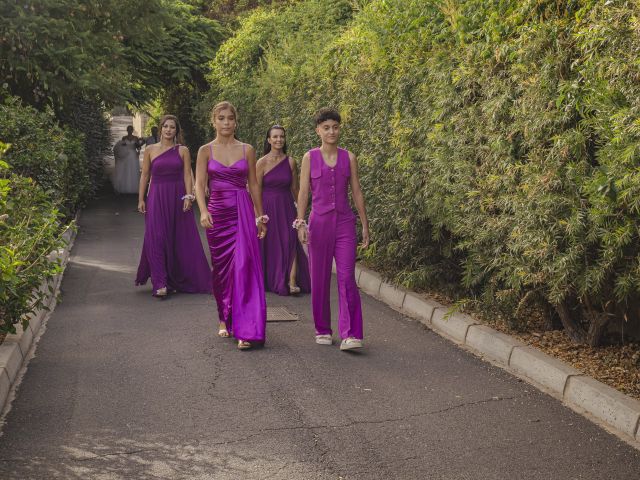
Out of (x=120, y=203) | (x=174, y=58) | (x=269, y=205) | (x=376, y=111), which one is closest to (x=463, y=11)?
(x=376, y=111)

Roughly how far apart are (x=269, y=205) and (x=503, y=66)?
4393 millimetres

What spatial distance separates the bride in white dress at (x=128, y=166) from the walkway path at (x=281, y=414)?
17.9 m

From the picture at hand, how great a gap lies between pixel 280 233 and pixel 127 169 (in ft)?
53.4

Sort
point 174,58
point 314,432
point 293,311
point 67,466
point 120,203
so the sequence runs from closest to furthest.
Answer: point 67,466
point 314,432
point 293,311
point 120,203
point 174,58

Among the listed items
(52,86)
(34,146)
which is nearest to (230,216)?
(34,146)

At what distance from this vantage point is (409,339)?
8.31 metres

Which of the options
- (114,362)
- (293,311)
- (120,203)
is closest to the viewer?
(114,362)

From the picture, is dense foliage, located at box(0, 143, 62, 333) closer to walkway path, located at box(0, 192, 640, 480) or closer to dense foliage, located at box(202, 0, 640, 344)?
walkway path, located at box(0, 192, 640, 480)

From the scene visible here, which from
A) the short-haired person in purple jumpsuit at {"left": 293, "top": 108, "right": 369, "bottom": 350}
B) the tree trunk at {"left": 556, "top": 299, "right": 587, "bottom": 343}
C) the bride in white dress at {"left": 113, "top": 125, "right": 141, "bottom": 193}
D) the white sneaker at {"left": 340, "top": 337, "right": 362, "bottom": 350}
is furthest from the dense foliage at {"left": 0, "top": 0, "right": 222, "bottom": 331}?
the tree trunk at {"left": 556, "top": 299, "right": 587, "bottom": 343}

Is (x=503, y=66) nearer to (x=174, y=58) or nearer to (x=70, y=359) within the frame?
(x=70, y=359)

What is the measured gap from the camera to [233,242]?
8.35 metres

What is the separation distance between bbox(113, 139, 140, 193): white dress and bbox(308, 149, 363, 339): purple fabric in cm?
1893

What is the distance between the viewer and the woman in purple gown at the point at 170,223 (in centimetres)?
1099

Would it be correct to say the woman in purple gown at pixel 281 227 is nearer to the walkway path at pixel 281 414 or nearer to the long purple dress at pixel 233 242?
the walkway path at pixel 281 414
